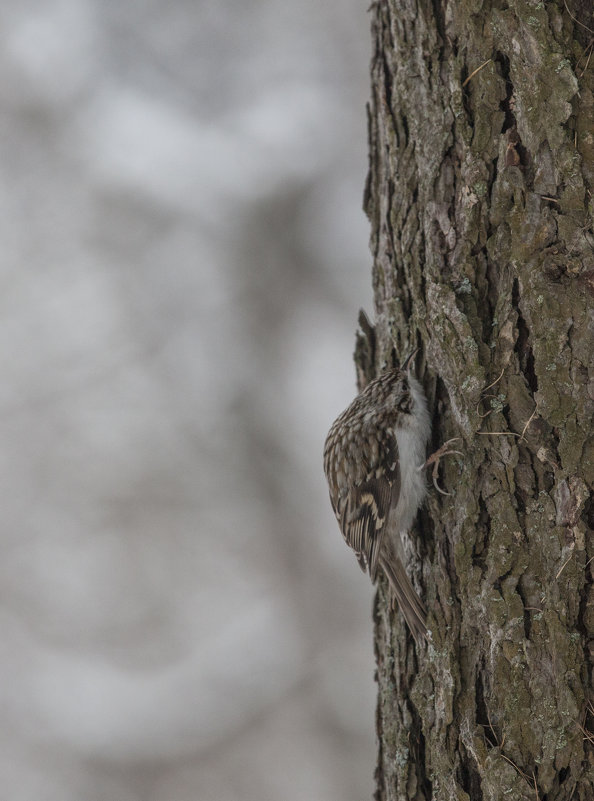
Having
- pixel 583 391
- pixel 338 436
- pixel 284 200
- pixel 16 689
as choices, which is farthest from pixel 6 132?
pixel 583 391

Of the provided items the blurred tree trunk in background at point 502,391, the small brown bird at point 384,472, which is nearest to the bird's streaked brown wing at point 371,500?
the small brown bird at point 384,472

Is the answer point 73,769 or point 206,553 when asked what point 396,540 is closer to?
point 206,553

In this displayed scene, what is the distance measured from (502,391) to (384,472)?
631mm

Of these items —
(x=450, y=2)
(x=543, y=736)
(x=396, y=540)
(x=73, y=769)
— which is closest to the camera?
(x=543, y=736)

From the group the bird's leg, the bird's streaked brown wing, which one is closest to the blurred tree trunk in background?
the bird's leg

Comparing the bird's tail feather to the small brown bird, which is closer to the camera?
the bird's tail feather

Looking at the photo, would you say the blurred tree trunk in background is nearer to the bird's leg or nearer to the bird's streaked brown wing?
the bird's leg

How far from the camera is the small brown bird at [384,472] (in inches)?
81.6

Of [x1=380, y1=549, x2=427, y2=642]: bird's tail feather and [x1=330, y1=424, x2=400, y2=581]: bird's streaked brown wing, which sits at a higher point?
[x1=330, y1=424, x2=400, y2=581]: bird's streaked brown wing

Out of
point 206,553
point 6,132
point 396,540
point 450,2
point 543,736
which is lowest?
point 543,736

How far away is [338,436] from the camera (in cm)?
251

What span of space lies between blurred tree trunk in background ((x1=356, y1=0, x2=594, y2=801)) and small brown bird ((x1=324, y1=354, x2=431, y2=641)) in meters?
0.06

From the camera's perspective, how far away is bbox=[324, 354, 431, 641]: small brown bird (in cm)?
207

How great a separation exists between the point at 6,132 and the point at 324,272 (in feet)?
8.97
